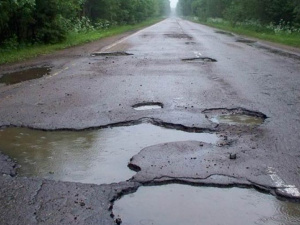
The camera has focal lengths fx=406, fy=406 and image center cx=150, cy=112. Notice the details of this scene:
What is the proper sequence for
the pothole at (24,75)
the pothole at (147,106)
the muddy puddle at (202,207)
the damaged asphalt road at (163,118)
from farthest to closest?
the pothole at (24,75) → the pothole at (147,106) → the damaged asphalt road at (163,118) → the muddy puddle at (202,207)

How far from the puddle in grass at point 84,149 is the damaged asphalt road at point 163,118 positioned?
0.60 feet

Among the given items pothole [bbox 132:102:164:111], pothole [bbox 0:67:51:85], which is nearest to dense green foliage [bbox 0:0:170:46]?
pothole [bbox 0:67:51:85]

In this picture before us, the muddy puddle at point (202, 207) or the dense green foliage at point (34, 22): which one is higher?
the muddy puddle at point (202, 207)

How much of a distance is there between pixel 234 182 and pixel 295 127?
231 centimetres

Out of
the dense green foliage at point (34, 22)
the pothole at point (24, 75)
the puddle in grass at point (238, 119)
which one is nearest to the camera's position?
the puddle in grass at point (238, 119)

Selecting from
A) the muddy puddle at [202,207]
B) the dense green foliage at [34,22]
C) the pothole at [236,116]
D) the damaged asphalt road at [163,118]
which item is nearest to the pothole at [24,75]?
the damaged asphalt road at [163,118]

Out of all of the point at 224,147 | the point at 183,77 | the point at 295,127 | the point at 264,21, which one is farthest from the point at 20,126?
the point at 264,21

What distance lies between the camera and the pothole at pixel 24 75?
413 inches

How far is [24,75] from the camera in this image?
1130 centimetres

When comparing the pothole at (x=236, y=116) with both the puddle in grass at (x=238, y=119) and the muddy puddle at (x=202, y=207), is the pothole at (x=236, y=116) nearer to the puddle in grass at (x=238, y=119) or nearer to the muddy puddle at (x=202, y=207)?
the puddle in grass at (x=238, y=119)

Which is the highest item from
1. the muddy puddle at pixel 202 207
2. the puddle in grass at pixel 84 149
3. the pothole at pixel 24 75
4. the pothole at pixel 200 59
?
the muddy puddle at pixel 202 207

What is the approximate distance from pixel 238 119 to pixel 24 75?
22.8 ft

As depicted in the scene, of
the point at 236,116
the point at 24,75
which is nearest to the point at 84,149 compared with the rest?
the point at 236,116

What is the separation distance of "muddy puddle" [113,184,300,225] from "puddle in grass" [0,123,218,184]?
0.58 m
